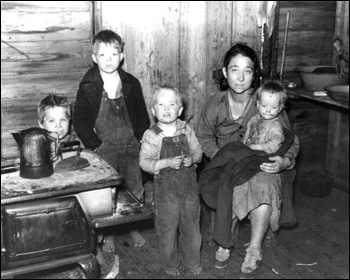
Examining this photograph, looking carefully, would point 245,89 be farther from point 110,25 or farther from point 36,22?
point 36,22

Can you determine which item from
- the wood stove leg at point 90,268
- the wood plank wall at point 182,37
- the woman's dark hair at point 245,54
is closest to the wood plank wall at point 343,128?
the wood plank wall at point 182,37

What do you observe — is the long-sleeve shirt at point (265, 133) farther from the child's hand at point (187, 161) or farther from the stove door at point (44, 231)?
the stove door at point (44, 231)

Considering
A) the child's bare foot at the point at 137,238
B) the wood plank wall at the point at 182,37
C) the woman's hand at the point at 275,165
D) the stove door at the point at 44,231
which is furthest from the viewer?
the wood plank wall at the point at 182,37

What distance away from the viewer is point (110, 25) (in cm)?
440

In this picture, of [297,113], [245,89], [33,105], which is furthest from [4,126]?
[297,113]

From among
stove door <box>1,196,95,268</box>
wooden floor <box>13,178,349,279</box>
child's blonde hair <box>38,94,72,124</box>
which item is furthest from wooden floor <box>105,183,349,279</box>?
child's blonde hair <box>38,94,72,124</box>

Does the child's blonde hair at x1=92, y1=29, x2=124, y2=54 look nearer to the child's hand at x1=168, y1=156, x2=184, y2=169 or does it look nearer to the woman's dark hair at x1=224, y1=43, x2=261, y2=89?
the woman's dark hair at x1=224, y1=43, x2=261, y2=89

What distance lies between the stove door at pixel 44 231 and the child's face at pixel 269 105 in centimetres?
162

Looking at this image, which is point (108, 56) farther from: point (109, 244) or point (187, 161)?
point (109, 244)

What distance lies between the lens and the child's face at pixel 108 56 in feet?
13.0

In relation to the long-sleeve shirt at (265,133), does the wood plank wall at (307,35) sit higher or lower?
higher

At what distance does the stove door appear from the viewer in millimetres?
2861

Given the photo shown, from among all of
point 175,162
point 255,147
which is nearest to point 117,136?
point 175,162

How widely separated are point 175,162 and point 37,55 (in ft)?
4.97
